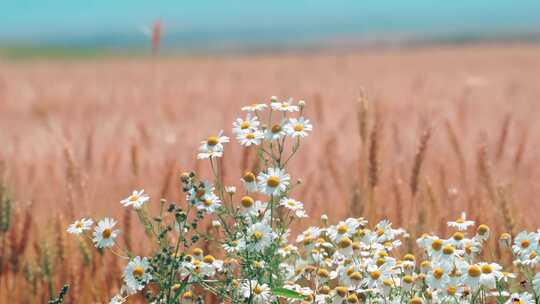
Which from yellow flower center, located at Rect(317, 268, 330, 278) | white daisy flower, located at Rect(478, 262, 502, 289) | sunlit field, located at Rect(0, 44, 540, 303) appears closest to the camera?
white daisy flower, located at Rect(478, 262, 502, 289)

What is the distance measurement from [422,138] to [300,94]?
17.7ft

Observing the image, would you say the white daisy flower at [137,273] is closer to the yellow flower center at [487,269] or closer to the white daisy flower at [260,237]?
the white daisy flower at [260,237]

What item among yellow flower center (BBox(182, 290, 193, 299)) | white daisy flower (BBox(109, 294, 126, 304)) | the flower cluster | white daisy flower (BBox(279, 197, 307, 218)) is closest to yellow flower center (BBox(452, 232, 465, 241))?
the flower cluster

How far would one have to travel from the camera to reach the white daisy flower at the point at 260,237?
1583mm

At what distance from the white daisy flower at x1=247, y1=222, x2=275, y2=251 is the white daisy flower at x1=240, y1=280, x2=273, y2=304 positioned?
84mm

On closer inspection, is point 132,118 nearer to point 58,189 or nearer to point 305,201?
point 58,189

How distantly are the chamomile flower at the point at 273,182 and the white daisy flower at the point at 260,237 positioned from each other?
7cm

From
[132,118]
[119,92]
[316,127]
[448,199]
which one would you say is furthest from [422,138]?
[119,92]

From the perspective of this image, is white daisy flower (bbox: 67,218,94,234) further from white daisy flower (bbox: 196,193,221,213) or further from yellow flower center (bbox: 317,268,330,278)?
yellow flower center (bbox: 317,268,330,278)

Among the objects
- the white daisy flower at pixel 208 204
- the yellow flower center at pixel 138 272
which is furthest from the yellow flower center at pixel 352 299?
the yellow flower center at pixel 138 272

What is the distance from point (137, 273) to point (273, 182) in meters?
0.33

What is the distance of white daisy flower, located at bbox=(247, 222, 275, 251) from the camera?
158 centimetres

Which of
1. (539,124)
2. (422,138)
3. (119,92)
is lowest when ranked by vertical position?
(119,92)

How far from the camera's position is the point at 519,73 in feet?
31.4
